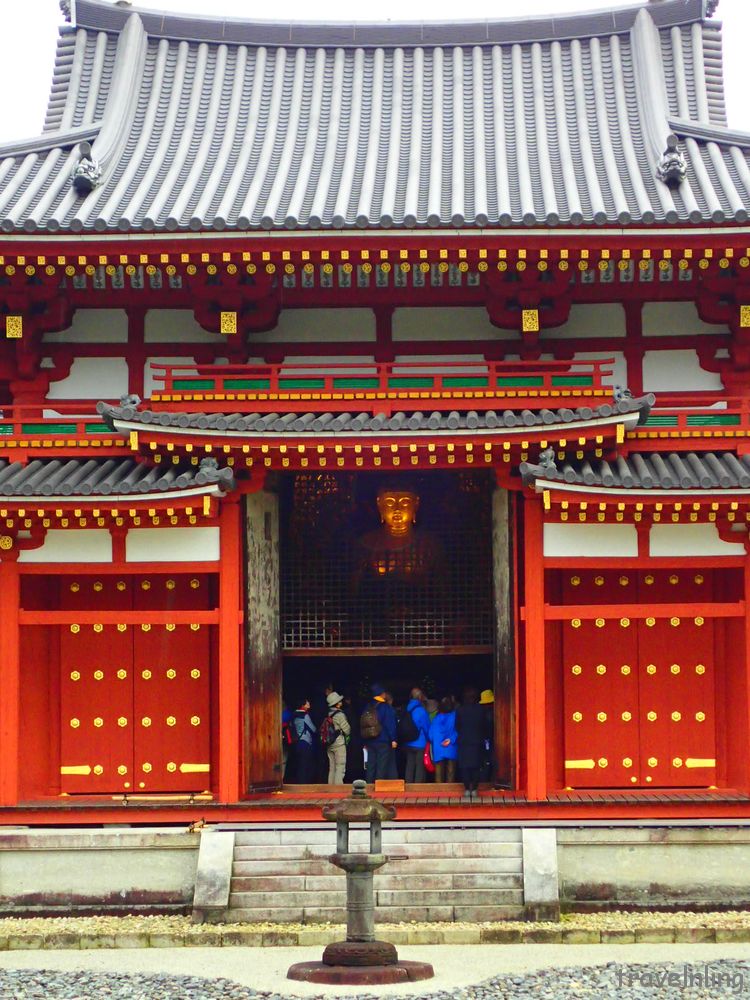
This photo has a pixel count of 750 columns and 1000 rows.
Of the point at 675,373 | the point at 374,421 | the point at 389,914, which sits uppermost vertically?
the point at 675,373

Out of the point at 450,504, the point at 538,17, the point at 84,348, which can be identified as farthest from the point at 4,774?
the point at 538,17

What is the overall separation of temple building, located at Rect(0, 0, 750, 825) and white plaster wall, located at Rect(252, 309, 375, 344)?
4 cm

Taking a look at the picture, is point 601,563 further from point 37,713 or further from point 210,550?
point 37,713

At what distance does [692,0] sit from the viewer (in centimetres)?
2389

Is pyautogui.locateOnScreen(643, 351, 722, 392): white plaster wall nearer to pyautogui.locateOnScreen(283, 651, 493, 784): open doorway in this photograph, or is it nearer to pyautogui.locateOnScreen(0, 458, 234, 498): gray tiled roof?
pyautogui.locateOnScreen(0, 458, 234, 498): gray tiled roof

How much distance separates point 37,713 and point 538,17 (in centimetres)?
1420

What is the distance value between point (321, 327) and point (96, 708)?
18.7ft

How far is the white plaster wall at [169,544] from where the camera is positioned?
17766mm

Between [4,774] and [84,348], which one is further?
[84,348]

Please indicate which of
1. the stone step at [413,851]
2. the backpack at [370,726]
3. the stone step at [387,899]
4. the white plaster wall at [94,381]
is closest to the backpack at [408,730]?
the backpack at [370,726]

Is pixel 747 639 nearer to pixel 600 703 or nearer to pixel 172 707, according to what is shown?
pixel 600 703

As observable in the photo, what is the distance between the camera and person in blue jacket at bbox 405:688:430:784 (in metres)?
19.9

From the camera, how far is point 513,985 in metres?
12.7

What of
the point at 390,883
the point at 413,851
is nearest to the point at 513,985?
the point at 390,883
